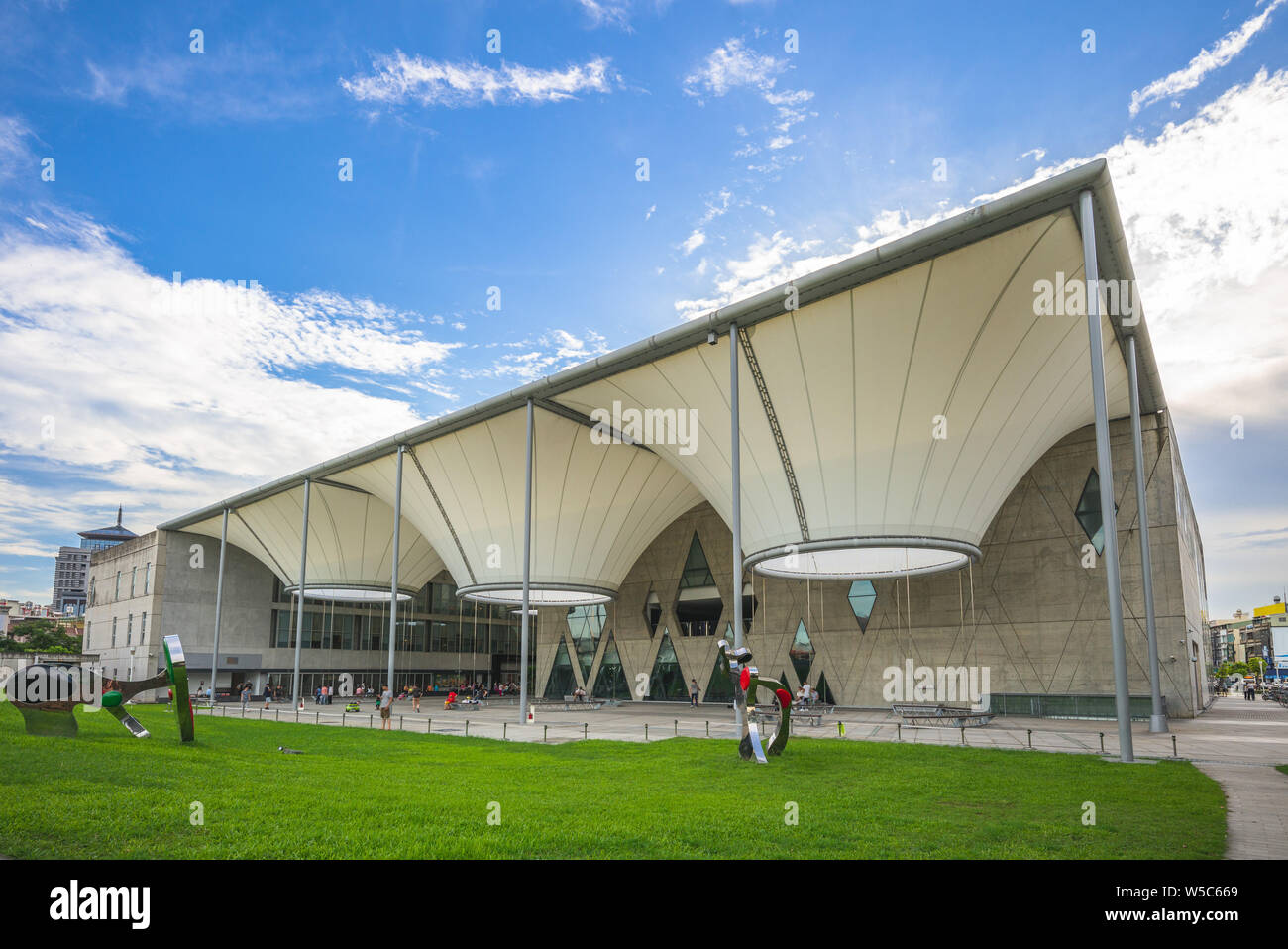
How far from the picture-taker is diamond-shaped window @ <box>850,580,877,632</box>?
34.2 metres

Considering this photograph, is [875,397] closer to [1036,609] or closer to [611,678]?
[1036,609]

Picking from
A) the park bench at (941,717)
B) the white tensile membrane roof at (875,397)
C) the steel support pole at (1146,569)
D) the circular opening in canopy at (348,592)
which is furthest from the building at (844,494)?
the park bench at (941,717)

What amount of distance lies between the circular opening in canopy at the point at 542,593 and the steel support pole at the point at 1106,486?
24.7 m

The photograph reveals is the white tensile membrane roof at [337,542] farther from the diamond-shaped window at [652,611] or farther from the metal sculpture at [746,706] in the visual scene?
the metal sculpture at [746,706]

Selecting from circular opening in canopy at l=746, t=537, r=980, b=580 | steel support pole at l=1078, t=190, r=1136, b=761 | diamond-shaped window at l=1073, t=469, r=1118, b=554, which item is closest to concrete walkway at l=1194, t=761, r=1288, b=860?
steel support pole at l=1078, t=190, r=1136, b=761

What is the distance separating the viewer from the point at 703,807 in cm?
977

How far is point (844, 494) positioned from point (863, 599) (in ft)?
36.5

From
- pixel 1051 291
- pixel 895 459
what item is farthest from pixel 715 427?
pixel 1051 291

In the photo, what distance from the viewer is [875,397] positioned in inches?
910

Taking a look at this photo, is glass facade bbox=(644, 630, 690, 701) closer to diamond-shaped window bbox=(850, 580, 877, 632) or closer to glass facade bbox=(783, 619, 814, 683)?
glass facade bbox=(783, 619, 814, 683)

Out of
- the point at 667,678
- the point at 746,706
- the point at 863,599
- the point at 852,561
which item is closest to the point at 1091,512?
the point at 852,561

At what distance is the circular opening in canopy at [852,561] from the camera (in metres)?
25.8
